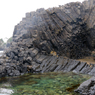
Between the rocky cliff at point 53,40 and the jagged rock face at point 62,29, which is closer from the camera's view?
the rocky cliff at point 53,40

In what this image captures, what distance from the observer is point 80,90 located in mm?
9281

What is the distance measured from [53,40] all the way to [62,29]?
3102mm

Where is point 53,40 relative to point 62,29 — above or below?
below

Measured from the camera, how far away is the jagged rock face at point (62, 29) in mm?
22984

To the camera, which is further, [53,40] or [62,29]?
[62,29]

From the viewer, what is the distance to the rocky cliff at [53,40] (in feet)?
59.3

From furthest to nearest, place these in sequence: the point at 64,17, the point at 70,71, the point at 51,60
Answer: the point at 64,17
the point at 51,60
the point at 70,71

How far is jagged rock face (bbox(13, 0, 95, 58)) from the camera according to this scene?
23.0m

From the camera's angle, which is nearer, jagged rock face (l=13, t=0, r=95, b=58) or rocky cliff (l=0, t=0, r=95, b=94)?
rocky cliff (l=0, t=0, r=95, b=94)

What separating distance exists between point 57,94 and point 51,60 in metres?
10.8

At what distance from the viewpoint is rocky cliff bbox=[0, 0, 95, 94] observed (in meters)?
18.1

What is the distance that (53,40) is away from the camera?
2314 cm

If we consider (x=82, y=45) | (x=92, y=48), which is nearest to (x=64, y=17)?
(x=82, y=45)

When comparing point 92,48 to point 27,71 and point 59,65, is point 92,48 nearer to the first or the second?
point 59,65
